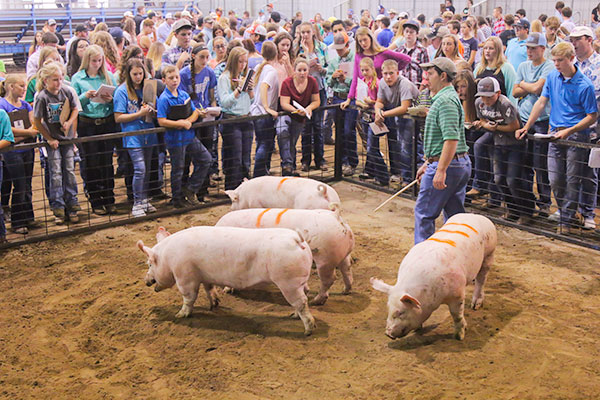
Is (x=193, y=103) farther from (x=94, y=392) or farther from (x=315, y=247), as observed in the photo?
(x=94, y=392)

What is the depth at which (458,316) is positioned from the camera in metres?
5.60

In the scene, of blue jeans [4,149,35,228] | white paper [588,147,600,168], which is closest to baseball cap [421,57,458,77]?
white paper [588,147,600,168]

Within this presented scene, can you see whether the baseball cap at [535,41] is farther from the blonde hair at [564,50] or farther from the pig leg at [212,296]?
the pig leg at [212,296]

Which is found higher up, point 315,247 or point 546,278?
point 315,247

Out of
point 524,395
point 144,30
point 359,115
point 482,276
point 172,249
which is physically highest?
point 144,30

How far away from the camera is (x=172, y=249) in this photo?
6035 mm

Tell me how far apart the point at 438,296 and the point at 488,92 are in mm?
3692

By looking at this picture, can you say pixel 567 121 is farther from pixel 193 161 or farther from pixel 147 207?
pixel 147 207

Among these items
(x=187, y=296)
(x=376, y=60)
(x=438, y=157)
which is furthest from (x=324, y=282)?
(x=376, y=60)

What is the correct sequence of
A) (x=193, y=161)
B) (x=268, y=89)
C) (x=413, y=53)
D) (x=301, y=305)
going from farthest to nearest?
(x=413, y=53), (x=268, y=89), (x=193, y=161), (x=301, y=305)

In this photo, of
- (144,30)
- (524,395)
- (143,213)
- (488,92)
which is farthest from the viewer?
(144,30)

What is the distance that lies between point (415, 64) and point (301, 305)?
20.7 feet

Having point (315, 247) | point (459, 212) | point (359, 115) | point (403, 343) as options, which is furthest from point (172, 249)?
point (359, 115)

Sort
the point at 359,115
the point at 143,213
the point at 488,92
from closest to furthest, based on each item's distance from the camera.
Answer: the point at 488,92 < the point at 143,213 < the point at 359,115
